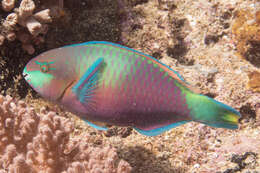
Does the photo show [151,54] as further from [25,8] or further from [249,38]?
[25,8]

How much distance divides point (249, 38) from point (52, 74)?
391 cm

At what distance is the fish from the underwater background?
0.65 metres

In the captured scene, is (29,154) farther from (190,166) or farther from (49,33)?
(49,33)

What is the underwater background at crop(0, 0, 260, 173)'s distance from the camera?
253 cm

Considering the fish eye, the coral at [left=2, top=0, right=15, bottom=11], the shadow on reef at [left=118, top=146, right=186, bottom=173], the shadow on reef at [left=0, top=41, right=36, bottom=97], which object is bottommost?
the shadow on reef at [left=118, top=146, right=186, bottom=173]

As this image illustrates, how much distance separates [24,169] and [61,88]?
1032 mm

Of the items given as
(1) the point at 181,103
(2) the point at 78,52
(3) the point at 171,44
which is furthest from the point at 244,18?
(2) the point at 78,52

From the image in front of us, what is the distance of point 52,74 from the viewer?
1850 millimetres

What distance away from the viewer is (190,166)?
124 inches

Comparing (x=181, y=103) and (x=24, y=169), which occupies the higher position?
(x=181, y=103)

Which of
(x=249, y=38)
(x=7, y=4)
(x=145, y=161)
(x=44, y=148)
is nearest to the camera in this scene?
(x=44, y=148)

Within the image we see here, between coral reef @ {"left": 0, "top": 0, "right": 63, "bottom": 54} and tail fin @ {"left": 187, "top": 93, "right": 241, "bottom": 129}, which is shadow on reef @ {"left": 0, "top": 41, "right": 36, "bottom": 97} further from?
tail fin @ {"left": 187, "top": 93, "right": 241, "bottom": 129}

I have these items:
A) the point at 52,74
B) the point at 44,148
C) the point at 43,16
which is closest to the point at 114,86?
the point at 52,74

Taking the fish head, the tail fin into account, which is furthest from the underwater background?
the tail fin
